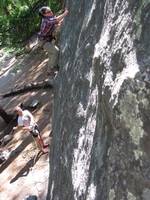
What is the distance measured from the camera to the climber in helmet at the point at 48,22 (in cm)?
1018

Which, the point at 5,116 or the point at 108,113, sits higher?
the point at 5,116

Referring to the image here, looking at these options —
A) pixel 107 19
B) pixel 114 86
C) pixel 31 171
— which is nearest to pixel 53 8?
pixel 31 171

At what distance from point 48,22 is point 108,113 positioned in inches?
262

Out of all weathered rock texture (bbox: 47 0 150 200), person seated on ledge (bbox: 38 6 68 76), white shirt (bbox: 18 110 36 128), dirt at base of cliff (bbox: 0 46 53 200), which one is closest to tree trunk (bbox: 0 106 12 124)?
dirt at base of cliff (bbox: 0 46 53 200)

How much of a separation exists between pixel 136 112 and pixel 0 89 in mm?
16933

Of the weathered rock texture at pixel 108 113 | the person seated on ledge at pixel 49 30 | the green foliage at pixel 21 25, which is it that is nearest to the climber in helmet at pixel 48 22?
the person seated on ledge at pixel 49 30

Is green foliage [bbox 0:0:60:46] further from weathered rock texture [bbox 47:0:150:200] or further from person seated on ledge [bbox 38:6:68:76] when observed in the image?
weathered rock texture [bbox 47:0:150:200]

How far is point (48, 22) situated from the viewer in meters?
10.2

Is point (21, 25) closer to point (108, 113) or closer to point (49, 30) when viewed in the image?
point (49, 30)

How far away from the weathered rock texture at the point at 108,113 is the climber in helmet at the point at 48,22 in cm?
402

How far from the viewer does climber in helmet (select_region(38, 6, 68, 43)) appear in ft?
33.4

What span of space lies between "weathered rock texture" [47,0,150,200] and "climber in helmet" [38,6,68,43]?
402 cm

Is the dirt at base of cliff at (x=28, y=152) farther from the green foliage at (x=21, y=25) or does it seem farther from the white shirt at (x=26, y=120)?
the green foliage at (x=21, y=25)

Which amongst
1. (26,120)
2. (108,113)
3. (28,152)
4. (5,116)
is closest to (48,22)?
(26,120)
